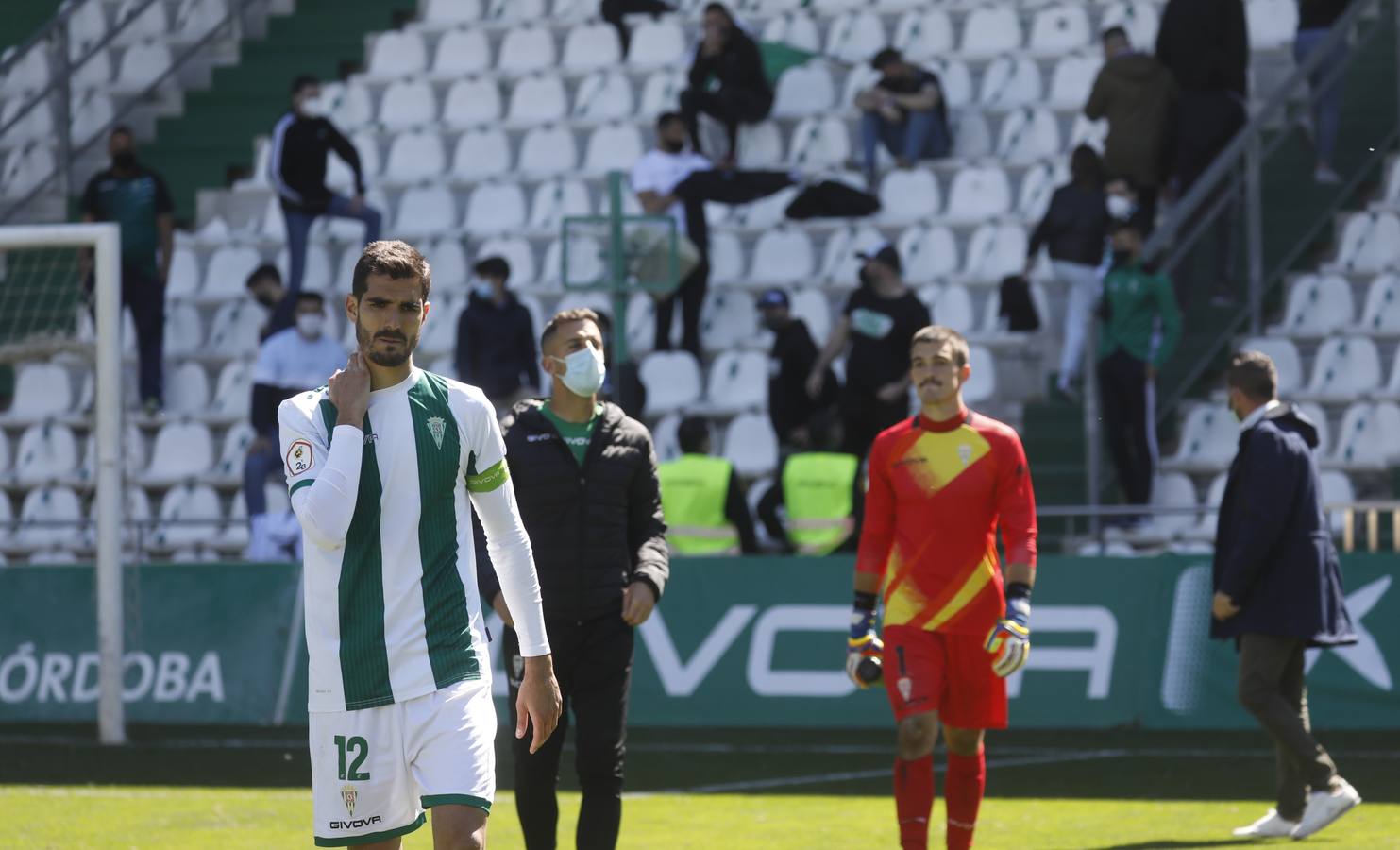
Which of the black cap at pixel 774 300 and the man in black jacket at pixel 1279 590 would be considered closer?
the man in black jacket at pixel 1279 590

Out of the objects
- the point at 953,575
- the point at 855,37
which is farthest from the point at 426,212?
the point at 953,575

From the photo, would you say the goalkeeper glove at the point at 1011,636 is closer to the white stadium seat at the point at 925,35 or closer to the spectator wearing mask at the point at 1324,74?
the spectator wearing mask at the point at 1324,74

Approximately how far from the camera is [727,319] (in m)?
18.4

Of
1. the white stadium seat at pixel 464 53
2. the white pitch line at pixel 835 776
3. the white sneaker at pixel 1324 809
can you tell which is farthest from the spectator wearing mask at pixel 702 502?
the white stadium seat at pixel 464 53

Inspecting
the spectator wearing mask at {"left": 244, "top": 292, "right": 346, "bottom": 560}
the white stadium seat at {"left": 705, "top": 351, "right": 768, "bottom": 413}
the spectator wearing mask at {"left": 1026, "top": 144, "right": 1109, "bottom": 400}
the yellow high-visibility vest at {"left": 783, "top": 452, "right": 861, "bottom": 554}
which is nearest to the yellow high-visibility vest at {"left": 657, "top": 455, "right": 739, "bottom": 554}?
the yellow high-visibility vest at {"left": 783, "top": 452, "right": 861, "bottom": 554}

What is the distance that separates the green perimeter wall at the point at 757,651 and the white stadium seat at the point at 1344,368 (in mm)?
3035

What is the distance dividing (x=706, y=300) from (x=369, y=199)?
380 centimetres

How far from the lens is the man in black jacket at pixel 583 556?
7.73m

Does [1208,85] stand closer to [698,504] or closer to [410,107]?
[698,504]

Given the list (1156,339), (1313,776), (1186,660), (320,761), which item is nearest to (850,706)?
(1186,660)

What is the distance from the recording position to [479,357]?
55.2 feet

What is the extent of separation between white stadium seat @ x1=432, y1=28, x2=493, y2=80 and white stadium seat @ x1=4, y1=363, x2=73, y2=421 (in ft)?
15.8

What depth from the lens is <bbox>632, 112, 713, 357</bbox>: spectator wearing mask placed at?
17.7 m

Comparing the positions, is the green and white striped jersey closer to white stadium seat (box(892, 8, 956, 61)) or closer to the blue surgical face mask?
the blue surgical face mask
